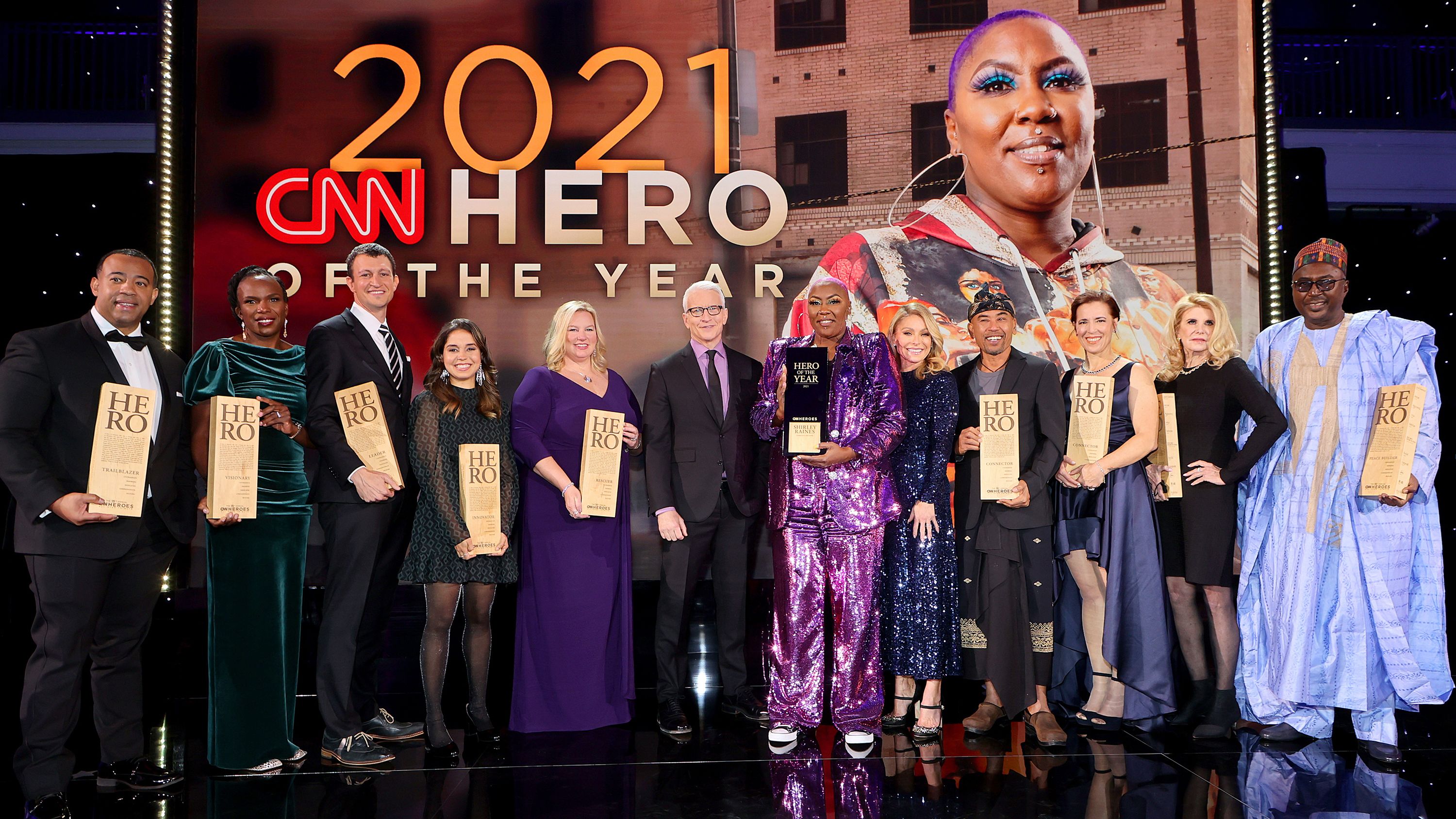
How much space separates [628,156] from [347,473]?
8.22ft

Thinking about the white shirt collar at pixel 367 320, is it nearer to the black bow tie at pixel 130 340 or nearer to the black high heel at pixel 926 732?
the black bow tie at pixel 130 340

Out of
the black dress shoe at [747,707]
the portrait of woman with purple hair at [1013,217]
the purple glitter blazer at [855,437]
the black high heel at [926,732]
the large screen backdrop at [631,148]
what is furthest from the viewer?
the portrait of woman with purple hair at [1013,217]

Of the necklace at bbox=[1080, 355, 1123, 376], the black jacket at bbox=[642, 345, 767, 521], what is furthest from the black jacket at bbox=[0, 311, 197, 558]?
the necklace at bbox=[1080, 355, 1123, 376]

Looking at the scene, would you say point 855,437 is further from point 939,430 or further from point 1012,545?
point 1012,545

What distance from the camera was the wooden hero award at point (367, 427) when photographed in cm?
344

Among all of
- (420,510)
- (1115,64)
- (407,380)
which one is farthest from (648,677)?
(1115,64)

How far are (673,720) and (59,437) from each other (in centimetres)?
246

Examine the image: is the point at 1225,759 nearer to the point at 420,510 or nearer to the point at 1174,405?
the point at 1174,405

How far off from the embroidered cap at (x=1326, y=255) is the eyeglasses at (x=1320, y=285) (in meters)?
0.07

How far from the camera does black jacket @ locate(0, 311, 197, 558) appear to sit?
3.00 metres

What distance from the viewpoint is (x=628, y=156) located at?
5.14 metres

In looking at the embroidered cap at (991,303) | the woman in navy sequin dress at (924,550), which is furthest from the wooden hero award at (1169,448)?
the woman in navy sequin dress at (924,550)

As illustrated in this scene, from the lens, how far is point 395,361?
11.9 feet

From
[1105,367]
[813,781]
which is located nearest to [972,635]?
[813,781]
